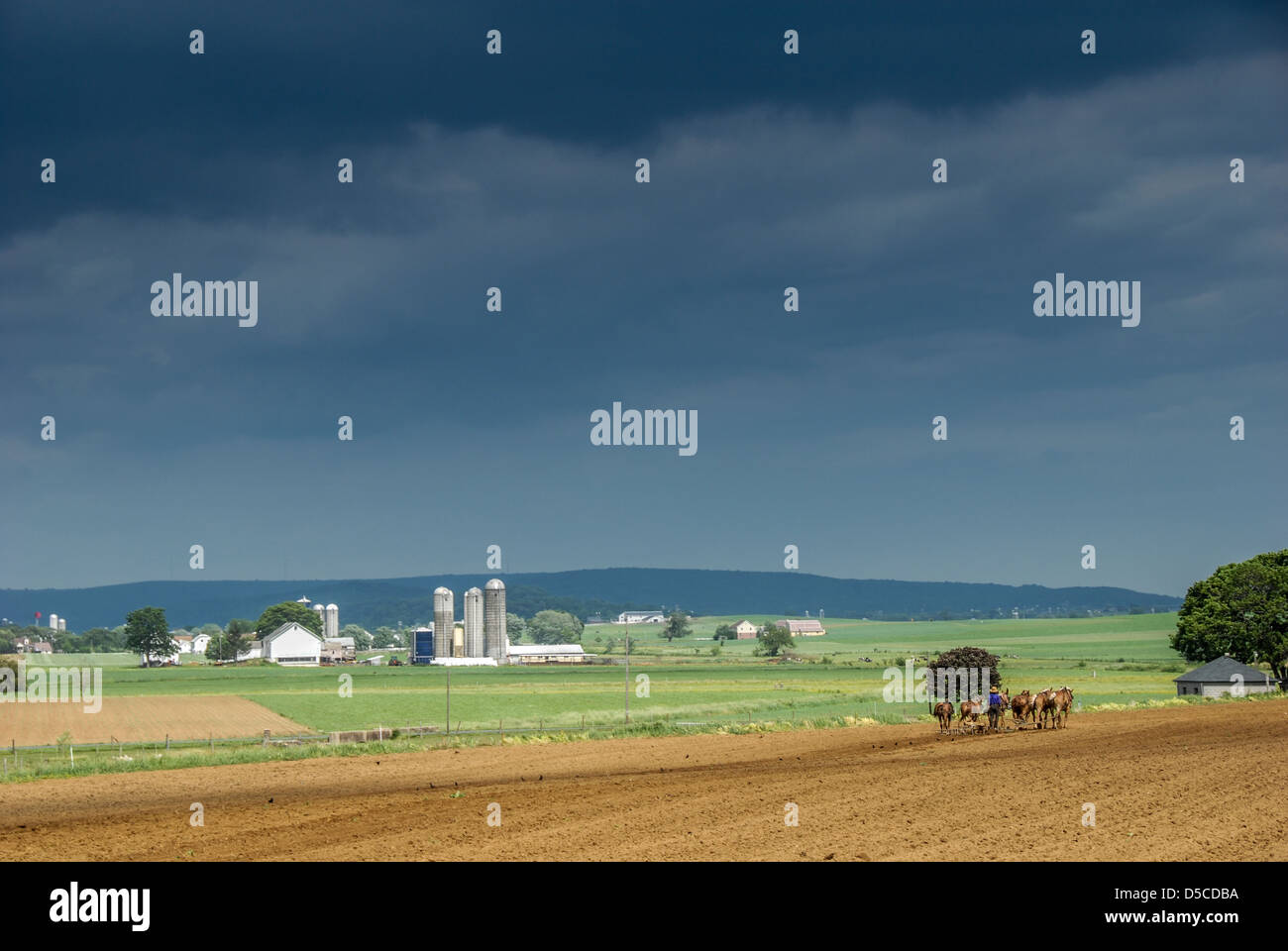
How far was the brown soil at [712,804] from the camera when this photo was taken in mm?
21422

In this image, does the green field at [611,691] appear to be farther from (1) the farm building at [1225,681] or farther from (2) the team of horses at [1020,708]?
(2) the team of horses at [1020,708]

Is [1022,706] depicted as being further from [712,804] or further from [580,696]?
[580,696]

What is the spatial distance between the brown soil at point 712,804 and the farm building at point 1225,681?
40.4 metres

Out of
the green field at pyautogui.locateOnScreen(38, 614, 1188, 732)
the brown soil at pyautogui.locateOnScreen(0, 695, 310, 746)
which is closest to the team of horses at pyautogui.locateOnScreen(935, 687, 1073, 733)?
the green field at pyautogui.locateOnScreen(38, 614, 1188, 732)

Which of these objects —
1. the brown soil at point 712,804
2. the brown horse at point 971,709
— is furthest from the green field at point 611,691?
the brown soil at point 712,804

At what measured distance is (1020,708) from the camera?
5016 cm

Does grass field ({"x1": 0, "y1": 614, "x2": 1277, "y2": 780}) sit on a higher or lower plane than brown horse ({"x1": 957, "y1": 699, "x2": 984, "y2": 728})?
lower

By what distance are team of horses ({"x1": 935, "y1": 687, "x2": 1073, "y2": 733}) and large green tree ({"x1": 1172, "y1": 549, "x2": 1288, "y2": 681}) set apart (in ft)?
152

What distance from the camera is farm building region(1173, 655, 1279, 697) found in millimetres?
80875

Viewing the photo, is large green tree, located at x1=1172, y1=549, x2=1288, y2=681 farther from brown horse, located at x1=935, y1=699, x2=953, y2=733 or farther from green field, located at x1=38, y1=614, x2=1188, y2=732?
brown horse, located at x1=935, y1=699, x2=953, y2=733

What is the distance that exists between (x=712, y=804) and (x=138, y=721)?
76.5 meters
